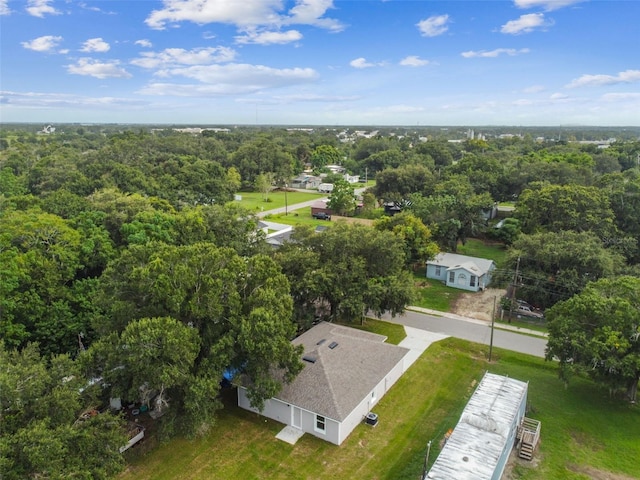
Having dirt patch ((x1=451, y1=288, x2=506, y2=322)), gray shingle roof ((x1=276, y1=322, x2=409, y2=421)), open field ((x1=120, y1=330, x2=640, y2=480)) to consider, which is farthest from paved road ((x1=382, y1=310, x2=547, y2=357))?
gray shingle roof ((x1=276, y1=322, x2=409, y2=421))

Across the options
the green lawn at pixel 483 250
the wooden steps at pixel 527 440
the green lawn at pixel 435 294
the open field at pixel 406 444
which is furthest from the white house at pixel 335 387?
the green lawn at pixel 483 250

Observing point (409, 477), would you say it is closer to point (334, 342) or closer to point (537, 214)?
point (334, 342)

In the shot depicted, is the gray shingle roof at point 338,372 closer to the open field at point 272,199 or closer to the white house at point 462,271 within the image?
the white house at point 462,271

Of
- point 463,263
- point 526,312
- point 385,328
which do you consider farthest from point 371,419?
point 463,263

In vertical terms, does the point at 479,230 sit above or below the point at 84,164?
below

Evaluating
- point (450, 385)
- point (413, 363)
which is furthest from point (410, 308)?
point (450, 385)

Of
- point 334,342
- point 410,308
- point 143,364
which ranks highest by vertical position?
point 143,364

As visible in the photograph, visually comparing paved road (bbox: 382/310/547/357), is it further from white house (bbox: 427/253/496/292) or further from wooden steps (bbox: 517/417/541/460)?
wooden steps (bbox: 517/417/541/460)
